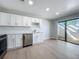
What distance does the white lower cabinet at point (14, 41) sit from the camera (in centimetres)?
448

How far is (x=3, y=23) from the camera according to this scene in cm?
455

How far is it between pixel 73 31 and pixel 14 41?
5198mm

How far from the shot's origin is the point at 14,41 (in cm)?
465

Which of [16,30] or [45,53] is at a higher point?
[16,30]

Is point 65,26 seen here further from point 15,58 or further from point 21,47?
point 15,58

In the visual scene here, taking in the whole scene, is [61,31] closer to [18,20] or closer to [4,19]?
[18,20]

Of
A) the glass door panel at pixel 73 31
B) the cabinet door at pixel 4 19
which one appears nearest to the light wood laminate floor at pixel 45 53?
the cabinet door at pixel 4 19

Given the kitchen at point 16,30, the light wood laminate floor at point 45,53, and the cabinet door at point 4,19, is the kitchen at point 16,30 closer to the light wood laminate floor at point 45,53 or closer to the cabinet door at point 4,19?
the cabinet door at point 4,19

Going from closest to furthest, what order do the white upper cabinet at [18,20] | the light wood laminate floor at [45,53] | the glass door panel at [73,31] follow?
the light wood laminate floor at [45,53], the white upper cabinet at [18,20], the glass door panel at [73,31]

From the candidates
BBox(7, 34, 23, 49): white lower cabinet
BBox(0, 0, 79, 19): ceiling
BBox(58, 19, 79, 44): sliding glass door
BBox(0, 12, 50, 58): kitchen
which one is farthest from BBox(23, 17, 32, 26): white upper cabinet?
BBox(58, 19, 79, 44): sliding glass door

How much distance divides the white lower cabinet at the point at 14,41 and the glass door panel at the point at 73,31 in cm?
468

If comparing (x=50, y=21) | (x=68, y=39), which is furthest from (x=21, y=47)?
(x=50, y=21)

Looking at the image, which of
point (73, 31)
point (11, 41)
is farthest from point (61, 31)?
point (11, 41)

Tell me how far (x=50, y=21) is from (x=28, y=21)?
14.0 ft
